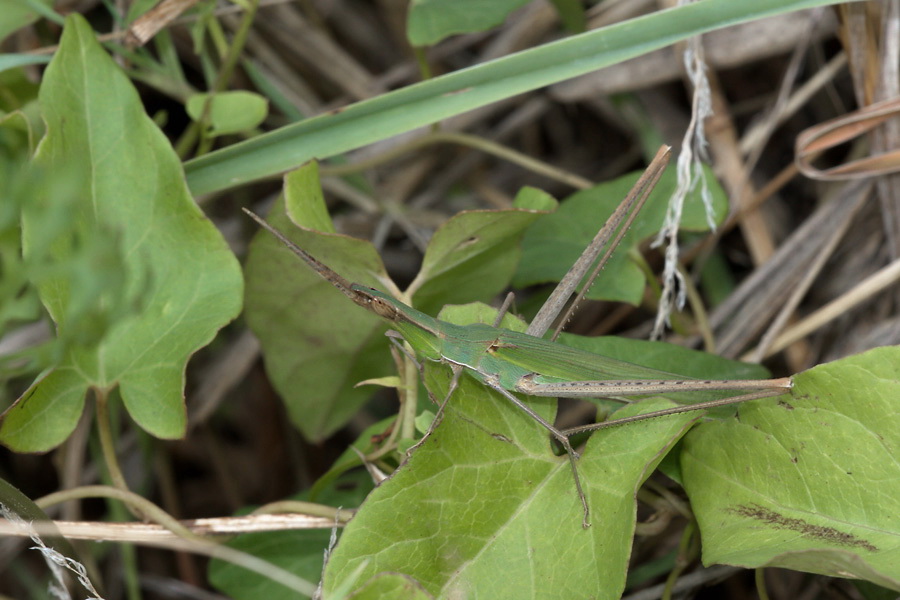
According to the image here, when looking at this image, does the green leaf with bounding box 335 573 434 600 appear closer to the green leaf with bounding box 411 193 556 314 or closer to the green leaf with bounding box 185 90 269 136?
the green leaf with bounding box 411 193 556 314

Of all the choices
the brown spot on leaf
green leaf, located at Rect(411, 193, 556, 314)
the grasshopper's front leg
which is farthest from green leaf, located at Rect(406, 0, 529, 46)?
the brown spot on leaf

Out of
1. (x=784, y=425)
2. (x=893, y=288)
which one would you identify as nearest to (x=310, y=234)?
(x=784, y=425)

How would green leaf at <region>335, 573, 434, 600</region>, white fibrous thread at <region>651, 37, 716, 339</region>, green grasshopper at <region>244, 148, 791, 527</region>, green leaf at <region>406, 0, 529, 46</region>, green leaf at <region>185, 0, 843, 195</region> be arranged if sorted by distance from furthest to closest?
green leaf at <region>406, 0, 529, 46</region> → white fibrous thread at <region>651, 37, 716, 339</region> → green leaf at <region>185, 0, 843, 195</region> → green grasshopper at <region>244, 148, 791, 527</region> → green leaf at <region>335, 573, 434, 600</region>

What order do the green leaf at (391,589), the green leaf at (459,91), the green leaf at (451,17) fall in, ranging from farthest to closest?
the green leaf at (451,17) → the green leaf at (459,91) → the green leaf at (391,589)

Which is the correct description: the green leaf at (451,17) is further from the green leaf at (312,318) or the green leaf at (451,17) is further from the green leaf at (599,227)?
the green leaf at (312,318)

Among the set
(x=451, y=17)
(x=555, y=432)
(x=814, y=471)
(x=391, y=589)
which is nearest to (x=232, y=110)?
(x=451, y=17)

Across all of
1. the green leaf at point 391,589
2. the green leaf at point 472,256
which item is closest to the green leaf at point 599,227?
the green leaf at point 472,256
